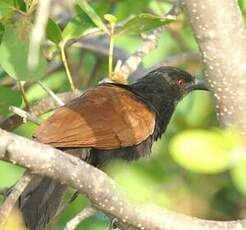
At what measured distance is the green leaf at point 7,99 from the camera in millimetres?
2322

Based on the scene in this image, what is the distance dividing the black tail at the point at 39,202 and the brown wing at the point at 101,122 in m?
0.15

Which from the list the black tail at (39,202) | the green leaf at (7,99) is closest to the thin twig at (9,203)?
the black tail at (39,202)

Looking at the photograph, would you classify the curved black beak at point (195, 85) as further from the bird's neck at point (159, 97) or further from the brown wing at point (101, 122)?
the brown wing at point (101, 122)

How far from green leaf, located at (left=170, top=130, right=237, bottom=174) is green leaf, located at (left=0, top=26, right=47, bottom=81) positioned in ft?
3.85

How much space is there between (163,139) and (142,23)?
→ 0.57 meters

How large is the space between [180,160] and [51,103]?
6.55 feet

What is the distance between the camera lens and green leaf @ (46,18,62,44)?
2.32 m

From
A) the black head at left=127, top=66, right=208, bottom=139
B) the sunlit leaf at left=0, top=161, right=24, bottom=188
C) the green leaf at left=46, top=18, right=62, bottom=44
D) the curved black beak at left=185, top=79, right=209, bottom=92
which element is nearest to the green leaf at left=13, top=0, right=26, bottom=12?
the green leaf at left=46, top=18, right=62, bottom=44

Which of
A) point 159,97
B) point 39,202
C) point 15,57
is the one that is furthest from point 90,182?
point 159,97

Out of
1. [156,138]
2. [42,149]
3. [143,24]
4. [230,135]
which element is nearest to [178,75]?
[156,138]

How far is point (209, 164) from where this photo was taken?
2.61 ft

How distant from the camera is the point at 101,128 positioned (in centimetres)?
235

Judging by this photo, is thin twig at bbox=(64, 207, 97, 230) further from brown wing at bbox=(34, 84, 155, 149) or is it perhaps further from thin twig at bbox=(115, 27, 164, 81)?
thin twig at bbox=(115, 27, 164, 81)

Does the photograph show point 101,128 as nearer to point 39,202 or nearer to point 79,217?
point 39,202
